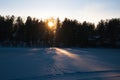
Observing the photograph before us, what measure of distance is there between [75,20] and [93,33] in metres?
9.16

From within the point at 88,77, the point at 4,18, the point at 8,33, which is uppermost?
the point at 4,18

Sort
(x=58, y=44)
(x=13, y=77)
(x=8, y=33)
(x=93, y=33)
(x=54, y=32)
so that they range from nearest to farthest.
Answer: (x=13, y=77) < (x=8, y=33) < (x=58, y=44) < (x=54, y=32) < (x=93, y=33)

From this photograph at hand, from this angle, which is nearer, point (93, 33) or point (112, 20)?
point (112, 20)

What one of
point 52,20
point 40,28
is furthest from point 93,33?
point 40,28

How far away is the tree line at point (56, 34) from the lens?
68.9 meters

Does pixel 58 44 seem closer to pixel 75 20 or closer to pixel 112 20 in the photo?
pixel 75 20

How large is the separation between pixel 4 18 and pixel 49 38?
14269 mm

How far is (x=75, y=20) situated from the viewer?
7950 cm

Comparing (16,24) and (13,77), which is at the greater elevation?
(16,24)

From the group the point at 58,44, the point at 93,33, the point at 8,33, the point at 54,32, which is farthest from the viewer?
the point at 93,33

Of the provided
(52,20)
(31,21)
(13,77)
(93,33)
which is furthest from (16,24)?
(13,77)

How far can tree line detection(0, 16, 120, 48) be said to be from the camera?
68875 mm

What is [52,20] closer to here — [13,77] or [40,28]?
[40,28]

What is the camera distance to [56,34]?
7606 cm
